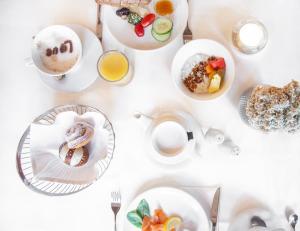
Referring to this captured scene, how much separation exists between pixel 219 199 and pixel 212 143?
6.9 inches

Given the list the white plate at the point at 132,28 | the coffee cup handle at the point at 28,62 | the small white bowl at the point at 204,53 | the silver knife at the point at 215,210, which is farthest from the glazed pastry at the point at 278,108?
the coffee cup handle at the point at 28,62

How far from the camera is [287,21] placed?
1185mm

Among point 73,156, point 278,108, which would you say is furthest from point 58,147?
point 278,108

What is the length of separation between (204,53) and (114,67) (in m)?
0.29

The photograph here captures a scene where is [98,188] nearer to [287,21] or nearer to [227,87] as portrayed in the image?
[227,87]

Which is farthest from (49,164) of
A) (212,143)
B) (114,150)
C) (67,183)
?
(212,143)

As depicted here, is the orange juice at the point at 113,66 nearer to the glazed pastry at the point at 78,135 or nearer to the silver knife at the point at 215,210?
the glazed pastry at the point at 78,135

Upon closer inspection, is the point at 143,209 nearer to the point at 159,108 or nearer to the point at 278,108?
the point at 159,108

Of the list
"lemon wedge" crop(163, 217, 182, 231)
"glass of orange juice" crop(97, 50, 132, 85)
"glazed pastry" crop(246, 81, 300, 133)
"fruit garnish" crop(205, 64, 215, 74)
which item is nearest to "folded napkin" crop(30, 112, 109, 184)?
"glass of orange juice" crop(97, 50, 132, 85)

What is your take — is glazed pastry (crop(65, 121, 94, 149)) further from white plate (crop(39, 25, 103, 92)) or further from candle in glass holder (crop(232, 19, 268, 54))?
candle in glass holder (crop(232, 19, 268, 54))

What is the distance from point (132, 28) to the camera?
125 cm

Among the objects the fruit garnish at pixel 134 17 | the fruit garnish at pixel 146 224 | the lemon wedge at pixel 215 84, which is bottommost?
the fruit garnish at pixel 146 224

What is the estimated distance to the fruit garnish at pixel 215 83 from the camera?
1.12 metres

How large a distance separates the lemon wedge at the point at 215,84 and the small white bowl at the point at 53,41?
0.43m
